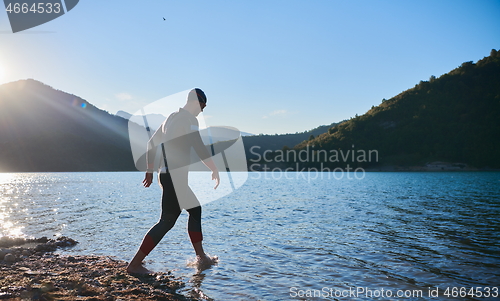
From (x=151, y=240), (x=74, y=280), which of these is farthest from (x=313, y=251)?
(x=74, y=280)

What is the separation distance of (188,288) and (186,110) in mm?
2912

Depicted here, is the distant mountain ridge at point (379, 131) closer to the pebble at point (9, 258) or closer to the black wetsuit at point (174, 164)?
the black wetsuit at point (174, 164)

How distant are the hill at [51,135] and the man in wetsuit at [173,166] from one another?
14544cm

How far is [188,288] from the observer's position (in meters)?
4.88

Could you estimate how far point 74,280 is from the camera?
4.77m

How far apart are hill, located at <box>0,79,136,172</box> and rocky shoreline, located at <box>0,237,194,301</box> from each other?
14375 cm

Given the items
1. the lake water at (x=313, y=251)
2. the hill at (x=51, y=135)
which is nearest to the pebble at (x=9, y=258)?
the lake water at (x=313, y=251)

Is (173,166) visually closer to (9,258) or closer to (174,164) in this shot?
(174,164)

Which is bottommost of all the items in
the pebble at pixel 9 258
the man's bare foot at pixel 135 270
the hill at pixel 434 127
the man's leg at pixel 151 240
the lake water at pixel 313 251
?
the lake water at pixel 313 251

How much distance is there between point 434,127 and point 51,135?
15428cm

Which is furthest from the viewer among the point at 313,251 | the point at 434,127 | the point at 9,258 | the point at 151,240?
the point at 434,127

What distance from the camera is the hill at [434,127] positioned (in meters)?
113

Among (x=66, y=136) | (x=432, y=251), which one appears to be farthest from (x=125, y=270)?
(x=66, y=136)

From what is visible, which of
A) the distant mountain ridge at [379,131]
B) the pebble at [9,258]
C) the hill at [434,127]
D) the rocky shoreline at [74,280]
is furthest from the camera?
the distant mountain ridge at [379,131]
